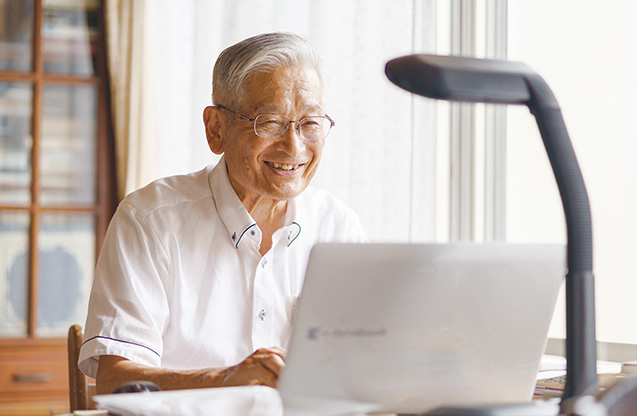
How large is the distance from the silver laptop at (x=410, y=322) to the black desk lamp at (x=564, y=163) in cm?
4

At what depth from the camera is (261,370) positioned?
1.11 metres

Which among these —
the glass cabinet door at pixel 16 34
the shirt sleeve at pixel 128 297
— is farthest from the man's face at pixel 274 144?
the glass cabinet door at pixel 16 34

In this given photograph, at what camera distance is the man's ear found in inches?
68.2

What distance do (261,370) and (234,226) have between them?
0.59 m

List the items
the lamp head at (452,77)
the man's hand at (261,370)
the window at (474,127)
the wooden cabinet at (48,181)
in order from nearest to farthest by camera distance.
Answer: the lamp head at (452,77)
the man's hand at (261,370)
the window at (474,127)
the wooden cabinet at (48,181)

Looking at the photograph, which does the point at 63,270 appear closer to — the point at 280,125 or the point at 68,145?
the point at 68,145

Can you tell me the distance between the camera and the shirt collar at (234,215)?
5.45ft

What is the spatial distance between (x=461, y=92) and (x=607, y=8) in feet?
4.71

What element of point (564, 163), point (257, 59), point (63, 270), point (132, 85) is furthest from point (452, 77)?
point (63, 270)

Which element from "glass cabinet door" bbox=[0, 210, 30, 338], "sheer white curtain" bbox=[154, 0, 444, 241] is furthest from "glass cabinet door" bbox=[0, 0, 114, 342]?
"sheer white curtain" bbox=[154, 0, 444, 241]

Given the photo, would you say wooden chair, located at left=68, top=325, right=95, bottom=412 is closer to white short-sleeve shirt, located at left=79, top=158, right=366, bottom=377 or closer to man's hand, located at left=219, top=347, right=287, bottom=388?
white short-sleeve shirt, located at left=79, top=158, right=366, bottom=377

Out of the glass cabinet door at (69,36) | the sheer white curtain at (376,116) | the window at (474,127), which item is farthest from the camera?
the glass cabinet door at (69,36)

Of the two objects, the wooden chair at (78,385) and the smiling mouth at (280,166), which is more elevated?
the smiling mouth at (280,166)

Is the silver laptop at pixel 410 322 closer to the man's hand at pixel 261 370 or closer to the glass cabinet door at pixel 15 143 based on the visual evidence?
the man's hand at pixel 261 370
